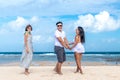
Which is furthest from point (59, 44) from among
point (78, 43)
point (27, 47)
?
point (27, 47)

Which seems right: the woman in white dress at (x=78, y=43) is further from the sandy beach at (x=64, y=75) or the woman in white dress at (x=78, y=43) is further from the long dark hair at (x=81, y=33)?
the sandy beach at (x=64, y=75)

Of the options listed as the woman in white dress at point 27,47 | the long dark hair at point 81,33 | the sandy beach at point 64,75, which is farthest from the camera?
the long dark hair at point 81,33

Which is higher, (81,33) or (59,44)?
(81,33)

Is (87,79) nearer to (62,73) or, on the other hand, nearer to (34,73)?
(62,73)

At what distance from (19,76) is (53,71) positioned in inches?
63.7

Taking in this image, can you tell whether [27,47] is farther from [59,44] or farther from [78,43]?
[78,43]

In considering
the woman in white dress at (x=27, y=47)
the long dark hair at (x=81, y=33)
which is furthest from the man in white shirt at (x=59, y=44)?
the woman in white dress at (x=27, y=47)

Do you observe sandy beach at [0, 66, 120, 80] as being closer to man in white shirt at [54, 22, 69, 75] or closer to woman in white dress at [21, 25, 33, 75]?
woman in white dress at [21, 25, 33, 75]

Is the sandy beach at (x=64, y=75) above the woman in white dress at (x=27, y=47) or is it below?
below

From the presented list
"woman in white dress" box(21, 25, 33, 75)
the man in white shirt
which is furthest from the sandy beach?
the man in white shirt

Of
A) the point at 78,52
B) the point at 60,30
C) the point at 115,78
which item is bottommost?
the point at 115,78

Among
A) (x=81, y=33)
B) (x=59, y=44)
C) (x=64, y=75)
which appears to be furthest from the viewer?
(x=81, y=33)

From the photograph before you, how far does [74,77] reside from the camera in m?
11.8

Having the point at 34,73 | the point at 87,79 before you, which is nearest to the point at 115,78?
the point at 87,79
